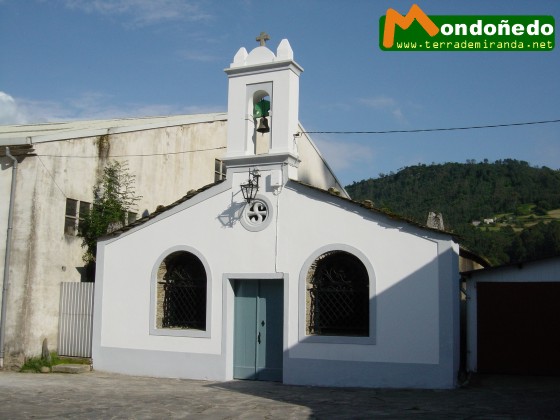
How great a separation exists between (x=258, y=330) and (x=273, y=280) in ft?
3.61

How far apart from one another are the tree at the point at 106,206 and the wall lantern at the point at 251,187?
12.8ft

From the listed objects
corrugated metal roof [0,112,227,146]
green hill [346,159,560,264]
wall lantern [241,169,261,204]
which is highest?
green hill [346,159,560,264]

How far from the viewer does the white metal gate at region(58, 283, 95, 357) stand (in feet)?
51.9

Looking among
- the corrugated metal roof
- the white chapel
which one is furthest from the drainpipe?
the white chapel

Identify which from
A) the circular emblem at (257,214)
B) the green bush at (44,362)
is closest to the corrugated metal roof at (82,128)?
the green bush at (44,362)

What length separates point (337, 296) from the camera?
13.5 metres

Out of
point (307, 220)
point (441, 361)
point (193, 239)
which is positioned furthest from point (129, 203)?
point (441, 361)

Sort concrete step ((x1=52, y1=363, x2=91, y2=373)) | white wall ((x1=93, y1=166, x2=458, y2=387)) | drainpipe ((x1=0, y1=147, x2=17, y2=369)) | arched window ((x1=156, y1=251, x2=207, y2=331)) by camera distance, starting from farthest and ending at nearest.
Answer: drainpipe ((x1=0, y1=147, x2=17, y2=369)) < concrete step ((x1=52, y1=363, x2=91, y2=373)) < arched window ((x1=156, y1=251, x2=207, y2=331)) < white wall ((x1=93, y1=166, x2=458, y2=387))

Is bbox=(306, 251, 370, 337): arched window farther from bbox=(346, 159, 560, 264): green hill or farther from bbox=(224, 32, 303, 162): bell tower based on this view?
bbox=(346, 159, 560, 264): green hill

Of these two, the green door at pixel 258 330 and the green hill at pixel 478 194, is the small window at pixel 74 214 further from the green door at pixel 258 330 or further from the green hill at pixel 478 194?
the green hill at pixel 478 194

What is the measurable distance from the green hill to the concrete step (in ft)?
102

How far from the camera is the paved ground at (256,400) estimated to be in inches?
393

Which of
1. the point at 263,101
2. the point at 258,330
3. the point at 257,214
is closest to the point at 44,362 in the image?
the point at 258,330

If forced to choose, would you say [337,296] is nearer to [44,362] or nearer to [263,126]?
[263,126]
